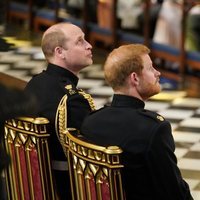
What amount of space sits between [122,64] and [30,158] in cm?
52

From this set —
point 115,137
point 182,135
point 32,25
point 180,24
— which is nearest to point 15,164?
point 115,137

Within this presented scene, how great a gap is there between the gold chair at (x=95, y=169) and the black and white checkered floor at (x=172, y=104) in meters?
1.72

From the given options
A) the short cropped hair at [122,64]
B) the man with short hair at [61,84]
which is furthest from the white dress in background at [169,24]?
the short cropped hair at [122,64]

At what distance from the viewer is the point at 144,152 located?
95.0 inches

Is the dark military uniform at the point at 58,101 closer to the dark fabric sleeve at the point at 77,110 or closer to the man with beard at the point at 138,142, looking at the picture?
the dark fabric sleeve at the point at 77,110

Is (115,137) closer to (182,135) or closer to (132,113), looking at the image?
(132,113)

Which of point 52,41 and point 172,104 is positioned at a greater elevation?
point 52,41

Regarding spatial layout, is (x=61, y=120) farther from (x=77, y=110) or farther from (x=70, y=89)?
(x=70, y=89)

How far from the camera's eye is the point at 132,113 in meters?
2.54

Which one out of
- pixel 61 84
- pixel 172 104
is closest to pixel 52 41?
pixel 61 84

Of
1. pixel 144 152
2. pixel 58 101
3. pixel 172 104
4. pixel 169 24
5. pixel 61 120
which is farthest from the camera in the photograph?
pixel 169 24

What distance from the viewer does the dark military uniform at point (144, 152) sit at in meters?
2.42

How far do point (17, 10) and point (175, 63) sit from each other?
3.96m

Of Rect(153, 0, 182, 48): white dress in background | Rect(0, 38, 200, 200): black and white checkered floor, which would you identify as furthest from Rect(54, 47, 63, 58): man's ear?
Rect(153, 0, 182, 48): white dress in background
